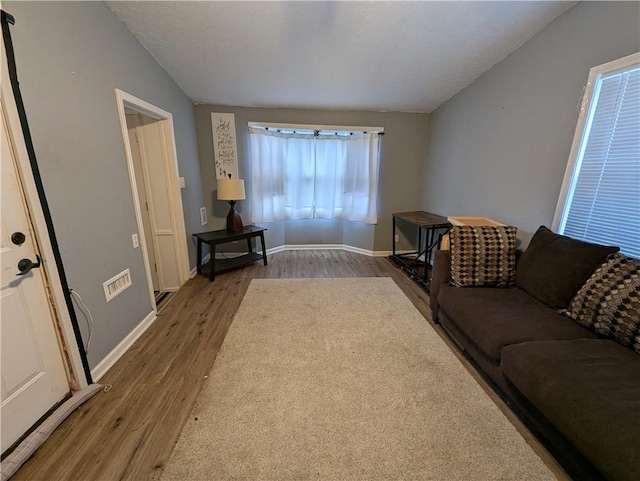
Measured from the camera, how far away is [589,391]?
1.05 meters

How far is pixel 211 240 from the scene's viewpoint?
3.12 m

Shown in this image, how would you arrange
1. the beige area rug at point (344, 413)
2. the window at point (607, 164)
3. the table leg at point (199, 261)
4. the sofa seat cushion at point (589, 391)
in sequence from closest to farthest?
the sofa seat cushion at point (589, 391), the beige area rug at point (344, 413), the window at point (607, 164), the table leg at point (199, 261)

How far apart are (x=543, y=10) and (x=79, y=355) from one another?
4019mm

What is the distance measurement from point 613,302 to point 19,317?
123 inches

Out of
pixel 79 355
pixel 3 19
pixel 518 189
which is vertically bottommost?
pixel 79 355

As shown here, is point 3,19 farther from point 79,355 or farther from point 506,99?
point 506,99

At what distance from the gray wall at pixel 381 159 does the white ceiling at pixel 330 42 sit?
0.51m

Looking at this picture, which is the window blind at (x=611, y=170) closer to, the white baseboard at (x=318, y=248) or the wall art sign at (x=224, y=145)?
the white baseboard at (x=318, y=248)

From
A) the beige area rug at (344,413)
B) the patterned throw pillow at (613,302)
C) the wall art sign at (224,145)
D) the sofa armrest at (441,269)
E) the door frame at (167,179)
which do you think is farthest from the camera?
the wall art sign at (224,145)

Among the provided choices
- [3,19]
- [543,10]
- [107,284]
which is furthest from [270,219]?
[543,10]

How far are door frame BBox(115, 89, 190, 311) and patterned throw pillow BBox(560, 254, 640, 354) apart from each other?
3275 millimetres

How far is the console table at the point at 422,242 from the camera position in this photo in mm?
3184

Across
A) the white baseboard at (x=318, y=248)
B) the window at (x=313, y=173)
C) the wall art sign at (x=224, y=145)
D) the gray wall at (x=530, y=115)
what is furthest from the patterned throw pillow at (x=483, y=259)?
the wall art sign at (x=224, y=145)

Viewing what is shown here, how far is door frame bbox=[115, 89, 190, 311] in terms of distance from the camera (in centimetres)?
205
